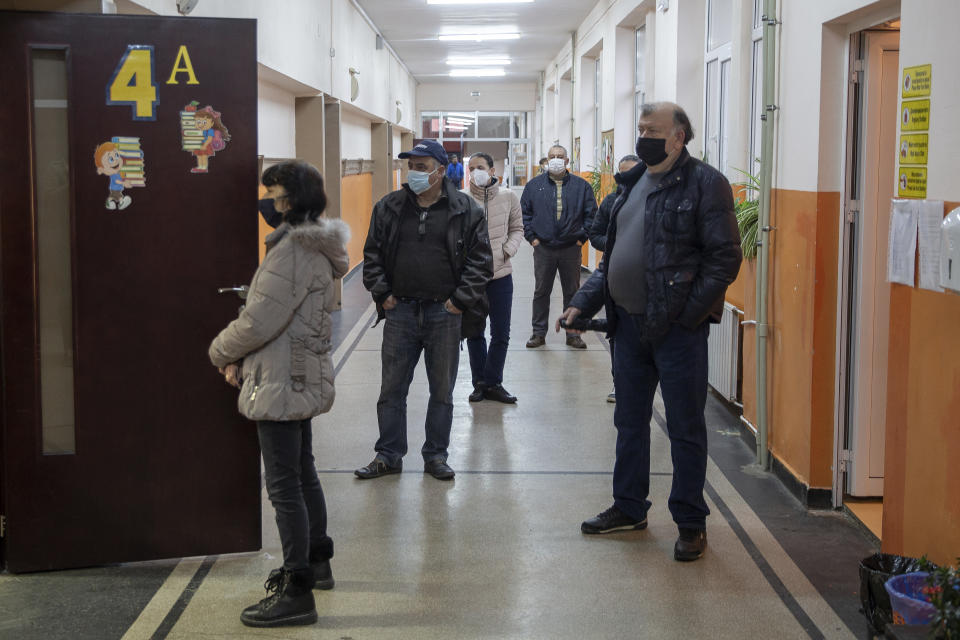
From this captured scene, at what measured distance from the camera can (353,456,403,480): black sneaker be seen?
15.7 feet

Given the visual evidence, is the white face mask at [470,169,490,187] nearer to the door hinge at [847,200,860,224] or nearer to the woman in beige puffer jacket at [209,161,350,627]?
the door hinge at [847,200,860,224]

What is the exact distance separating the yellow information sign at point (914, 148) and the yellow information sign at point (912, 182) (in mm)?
26

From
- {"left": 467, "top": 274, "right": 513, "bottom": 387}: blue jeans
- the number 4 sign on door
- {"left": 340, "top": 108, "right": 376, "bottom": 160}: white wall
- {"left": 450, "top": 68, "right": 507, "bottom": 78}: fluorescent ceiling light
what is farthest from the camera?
{"left": 450, "top": 68, "right": 507, "bottom": 78}: fluorescent ceiling light

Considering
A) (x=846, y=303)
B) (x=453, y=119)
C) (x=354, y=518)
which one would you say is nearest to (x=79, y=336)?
(x=354, y=518)

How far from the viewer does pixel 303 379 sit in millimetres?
3172

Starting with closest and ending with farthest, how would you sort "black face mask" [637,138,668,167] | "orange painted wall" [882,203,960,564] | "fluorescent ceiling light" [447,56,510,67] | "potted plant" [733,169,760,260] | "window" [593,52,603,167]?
1. "orange painted wall" [882,203,960,564]
2. "black face mask" [637,138,668,167]
3. "potted plant" [733,169,760,260]
4. "window" [593,52,603,167]
5. "fluorescent ceiling light" [447,56,510,67]

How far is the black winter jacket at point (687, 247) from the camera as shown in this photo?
12.0ft

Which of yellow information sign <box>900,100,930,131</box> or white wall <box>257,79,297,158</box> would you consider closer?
yellow information sign <box>900,100,930,131</box>

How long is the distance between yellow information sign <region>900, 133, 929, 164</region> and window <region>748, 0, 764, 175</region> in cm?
284

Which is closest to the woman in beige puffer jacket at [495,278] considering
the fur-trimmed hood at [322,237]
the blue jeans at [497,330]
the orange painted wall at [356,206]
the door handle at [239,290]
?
the blue jeans at [497,330]

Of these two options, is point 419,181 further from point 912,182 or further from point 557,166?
point 557,166

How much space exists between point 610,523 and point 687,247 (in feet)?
3.73

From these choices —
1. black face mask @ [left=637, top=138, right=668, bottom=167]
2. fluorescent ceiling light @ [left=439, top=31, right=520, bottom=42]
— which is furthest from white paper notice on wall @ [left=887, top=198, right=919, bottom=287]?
fluorescent ceiling light @ [left=439, top=31, right=520, bottom=42]

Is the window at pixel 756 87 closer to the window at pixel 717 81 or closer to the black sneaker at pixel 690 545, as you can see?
the window at pixel 717 81
